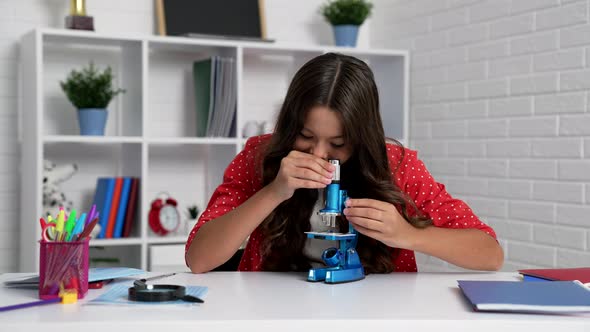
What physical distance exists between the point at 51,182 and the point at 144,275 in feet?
5.74

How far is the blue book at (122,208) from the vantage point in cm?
341

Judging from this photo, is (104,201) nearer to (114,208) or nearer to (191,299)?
(114,208)

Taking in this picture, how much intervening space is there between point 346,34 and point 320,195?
1.97m

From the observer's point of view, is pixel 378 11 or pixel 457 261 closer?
pixel 457 261

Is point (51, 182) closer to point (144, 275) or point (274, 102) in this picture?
point (274, 102)

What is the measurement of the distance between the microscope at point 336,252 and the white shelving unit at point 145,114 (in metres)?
1.83

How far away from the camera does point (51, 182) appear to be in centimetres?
331

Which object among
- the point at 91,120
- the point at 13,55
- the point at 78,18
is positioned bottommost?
the point at 91,120

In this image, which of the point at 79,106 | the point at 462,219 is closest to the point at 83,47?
the point at 79,106

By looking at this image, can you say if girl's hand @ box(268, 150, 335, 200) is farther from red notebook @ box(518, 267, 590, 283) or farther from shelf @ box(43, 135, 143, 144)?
shelf @ box(43, 135, 143, 144)

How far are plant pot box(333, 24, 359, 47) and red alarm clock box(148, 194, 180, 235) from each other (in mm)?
1123

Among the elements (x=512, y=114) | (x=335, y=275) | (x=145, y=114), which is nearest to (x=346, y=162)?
(x=335, y=275)

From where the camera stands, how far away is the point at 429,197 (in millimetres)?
2021

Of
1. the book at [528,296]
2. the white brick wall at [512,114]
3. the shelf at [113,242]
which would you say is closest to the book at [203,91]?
the shelf at [113,242]
